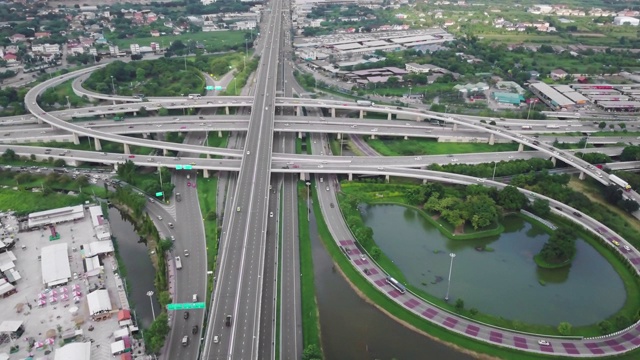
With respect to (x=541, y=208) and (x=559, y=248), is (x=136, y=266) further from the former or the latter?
(x=541, y=208)

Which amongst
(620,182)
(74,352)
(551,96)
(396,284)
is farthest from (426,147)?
(74,352)

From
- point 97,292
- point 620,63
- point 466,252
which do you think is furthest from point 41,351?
point 620,63

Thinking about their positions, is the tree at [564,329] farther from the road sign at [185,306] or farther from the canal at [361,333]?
the road sign at [185,306]

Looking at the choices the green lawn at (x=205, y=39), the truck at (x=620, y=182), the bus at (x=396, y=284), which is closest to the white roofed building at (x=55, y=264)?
the bus at (x=396, y=284)

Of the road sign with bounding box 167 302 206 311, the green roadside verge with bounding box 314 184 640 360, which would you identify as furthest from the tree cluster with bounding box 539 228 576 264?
the road sign with bounding box 167 302 206 311

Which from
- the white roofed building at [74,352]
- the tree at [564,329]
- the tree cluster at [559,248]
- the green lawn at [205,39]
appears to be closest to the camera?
the white roofed building at [74,352]

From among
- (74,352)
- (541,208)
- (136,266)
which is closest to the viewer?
(74,352)
